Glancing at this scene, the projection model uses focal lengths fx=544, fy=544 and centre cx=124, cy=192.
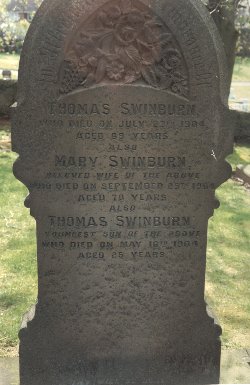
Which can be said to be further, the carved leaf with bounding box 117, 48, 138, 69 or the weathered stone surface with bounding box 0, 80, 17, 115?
the weathered stone surface with bounding box 0, 80, 17, 115

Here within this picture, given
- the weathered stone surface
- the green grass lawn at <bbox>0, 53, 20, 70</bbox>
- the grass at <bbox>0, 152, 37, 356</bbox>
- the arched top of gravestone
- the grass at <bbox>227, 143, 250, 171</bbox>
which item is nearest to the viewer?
the arched top of gravestone

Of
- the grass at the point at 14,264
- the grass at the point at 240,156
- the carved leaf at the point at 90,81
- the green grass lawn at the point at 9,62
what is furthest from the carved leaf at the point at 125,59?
the green grass lawn at the point at 9,62

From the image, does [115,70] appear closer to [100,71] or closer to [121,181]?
[100,71]

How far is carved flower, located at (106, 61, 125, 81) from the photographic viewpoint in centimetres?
342

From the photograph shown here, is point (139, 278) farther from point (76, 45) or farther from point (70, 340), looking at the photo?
point (76, 45)

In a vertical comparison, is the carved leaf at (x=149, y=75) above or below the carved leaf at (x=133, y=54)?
below

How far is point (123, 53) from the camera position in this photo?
3.41 m

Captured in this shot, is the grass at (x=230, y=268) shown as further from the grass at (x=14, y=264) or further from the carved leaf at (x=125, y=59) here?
the carved leaf at (x=125, y=59)

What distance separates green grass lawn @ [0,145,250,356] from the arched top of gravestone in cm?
234

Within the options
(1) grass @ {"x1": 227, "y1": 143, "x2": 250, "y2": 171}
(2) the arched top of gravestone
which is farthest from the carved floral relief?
(1) grass @ {"x1": 227, "y1": 143, "x2": 250, "y2": 171}

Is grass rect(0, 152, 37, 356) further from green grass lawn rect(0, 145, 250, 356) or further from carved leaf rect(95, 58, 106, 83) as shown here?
carved leaf rect(95, 58, 106, 83)

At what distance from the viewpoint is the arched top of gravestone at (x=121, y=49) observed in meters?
3.31

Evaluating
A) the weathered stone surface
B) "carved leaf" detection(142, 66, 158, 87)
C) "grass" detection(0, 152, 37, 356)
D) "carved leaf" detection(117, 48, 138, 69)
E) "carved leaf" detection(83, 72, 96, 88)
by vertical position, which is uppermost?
"carved leaf" detection(117, 48, 138, 69)

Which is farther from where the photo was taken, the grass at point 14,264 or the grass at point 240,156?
the grass at point 240,156
